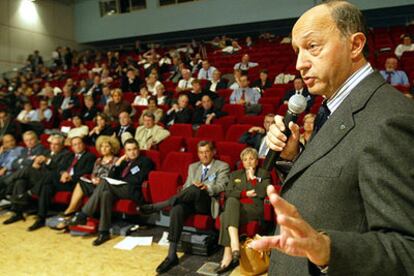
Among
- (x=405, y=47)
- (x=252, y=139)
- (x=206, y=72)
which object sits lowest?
(x=252, y=139)

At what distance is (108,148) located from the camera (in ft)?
12.3

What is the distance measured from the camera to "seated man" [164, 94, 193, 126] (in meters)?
4.72

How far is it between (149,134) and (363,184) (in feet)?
12.4

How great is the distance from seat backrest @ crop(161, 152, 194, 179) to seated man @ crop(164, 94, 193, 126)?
117 cm

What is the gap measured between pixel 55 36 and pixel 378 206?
1250 centimetres

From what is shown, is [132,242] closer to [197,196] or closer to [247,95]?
[197,196]

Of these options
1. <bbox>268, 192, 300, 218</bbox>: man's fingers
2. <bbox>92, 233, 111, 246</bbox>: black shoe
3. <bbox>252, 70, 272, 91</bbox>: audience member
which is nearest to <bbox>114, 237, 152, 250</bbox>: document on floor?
<bbox>92, 233, 111, 246</bbox>: black shoe

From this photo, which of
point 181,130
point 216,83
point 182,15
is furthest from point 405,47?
point 182,15

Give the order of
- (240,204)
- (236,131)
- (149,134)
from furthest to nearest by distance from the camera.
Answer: (149,134) → (236,131) → (240,204)

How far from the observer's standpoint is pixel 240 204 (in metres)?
2.70

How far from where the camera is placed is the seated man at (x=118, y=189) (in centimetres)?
318

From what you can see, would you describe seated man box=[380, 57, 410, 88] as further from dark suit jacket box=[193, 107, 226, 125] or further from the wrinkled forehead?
the wrinkled forehead

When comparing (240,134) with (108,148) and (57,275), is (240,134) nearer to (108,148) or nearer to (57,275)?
(108,148)

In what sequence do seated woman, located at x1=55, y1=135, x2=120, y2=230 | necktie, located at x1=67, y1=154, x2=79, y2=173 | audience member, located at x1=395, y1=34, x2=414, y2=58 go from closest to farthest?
seated woman, located at x1=55, y1=135, x2=120, y2=230
necktie, located at x1=67, y1=154, x2=79, y2=173
audience member, located at x1=395, y1=34, x2=414, y2=58
